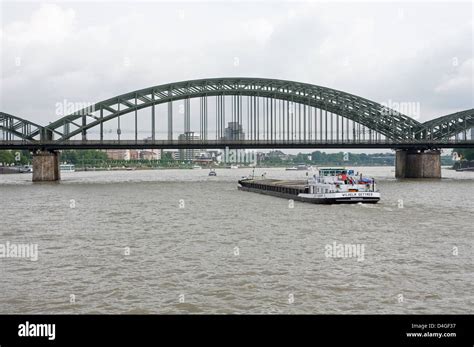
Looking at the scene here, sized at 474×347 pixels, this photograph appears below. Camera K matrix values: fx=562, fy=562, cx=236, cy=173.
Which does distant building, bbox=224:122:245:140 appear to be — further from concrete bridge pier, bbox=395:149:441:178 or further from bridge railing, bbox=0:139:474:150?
concrete bridge pier, bbox=395:149:441:178

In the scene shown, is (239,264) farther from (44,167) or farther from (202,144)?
(44,167)

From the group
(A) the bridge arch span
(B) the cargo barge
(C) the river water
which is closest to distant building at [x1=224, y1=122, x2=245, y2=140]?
(A) the bridge arch span

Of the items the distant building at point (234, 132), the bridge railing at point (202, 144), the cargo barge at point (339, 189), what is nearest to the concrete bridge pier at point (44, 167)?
the bridge railing at point (202, 144)

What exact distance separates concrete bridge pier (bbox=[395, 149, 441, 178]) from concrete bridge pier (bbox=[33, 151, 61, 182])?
6822cm

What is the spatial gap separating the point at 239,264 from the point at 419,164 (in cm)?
9732

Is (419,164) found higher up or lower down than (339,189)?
higher up

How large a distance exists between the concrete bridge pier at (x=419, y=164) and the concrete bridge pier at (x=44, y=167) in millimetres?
68218

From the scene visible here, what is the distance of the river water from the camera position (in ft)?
53.2

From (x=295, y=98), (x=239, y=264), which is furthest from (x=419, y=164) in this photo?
(x=239, y=264)

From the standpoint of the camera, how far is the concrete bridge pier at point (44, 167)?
103m

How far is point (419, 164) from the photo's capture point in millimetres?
111750
